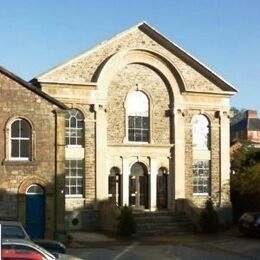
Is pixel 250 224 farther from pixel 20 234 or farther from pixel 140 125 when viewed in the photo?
pixel 20 234

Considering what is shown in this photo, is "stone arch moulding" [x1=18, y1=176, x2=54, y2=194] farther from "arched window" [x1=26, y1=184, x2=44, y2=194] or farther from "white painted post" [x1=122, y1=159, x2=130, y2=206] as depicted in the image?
"white painted post" [x1=122, y1=159, x2=130, y2=206]

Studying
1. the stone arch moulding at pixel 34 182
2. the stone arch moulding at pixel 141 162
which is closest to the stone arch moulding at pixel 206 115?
the stone arch moulding at pixel 141 162

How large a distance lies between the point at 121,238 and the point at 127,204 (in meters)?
4.42

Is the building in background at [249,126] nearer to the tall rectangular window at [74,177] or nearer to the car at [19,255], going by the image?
the tall rectangular window at [74,177]

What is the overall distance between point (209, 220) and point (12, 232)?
1787 cm

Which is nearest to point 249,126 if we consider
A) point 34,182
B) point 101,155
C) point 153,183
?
point 153,183

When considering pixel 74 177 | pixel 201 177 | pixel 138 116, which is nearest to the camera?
pixel 74 177

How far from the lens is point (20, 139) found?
105 feet

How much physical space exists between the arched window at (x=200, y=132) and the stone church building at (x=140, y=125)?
0.20ft

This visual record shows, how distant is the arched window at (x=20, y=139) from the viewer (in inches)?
1257

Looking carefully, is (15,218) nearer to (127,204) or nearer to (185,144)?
(127,204)

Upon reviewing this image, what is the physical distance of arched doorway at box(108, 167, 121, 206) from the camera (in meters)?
39.3

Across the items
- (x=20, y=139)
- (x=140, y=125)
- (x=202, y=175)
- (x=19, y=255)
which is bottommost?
(x=19, y=255)

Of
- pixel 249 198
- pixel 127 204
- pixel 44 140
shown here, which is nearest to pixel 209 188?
pixel 249 198
